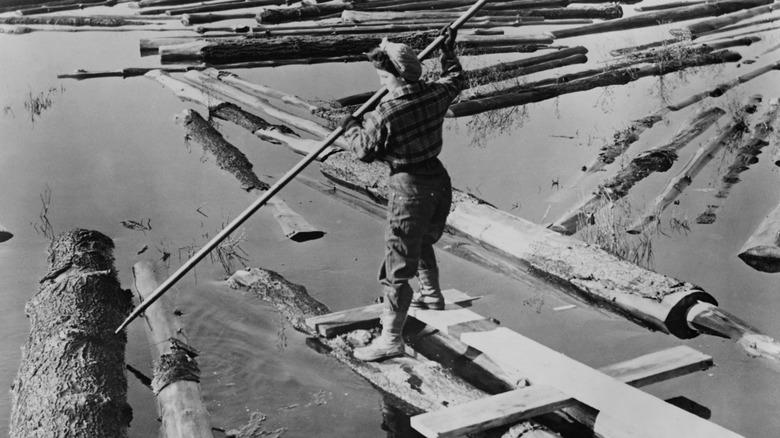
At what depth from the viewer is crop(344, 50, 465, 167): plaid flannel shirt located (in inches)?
210

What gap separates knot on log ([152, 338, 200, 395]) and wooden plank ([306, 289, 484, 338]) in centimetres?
90

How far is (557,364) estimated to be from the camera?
205 inches

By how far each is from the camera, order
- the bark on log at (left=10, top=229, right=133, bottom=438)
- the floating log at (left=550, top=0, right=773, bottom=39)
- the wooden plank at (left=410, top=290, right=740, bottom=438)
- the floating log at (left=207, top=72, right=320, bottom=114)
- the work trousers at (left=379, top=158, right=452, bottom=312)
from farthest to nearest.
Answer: the floating log at (left=550, top=0, right=773, bottom=39)
the floating log at (left=207, top=72, right=320, bottom=114)
the work trousers at (left=379, top=158, right=452, bottom=312)
the bark on log at (left=10, top=229, right=133, bottom=438)
the wooden plank at (left=410, top=290, right=740, bottom=438)

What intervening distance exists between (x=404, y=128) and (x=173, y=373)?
7.00 feet

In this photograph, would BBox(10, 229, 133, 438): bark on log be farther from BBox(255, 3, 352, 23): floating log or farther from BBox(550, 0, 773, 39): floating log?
BBox(550, 0, 773, 39): floating log

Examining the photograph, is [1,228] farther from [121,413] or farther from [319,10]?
[319,10]

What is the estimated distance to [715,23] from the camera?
14594 millimetres

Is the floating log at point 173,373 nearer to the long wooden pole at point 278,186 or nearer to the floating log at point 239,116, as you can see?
the long wooden pole at point 278,186

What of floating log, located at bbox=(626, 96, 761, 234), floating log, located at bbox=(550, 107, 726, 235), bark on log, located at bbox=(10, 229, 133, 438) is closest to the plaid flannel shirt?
bark on log, located at bbox=(10, 229, 133, 438)

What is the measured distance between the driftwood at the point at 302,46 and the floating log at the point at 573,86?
2171mm

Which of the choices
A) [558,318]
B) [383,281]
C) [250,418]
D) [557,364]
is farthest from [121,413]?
[558,318]

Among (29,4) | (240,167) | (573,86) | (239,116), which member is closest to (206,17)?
(29,4)

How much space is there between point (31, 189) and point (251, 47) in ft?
16.1

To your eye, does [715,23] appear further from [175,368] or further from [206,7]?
[175,368]
